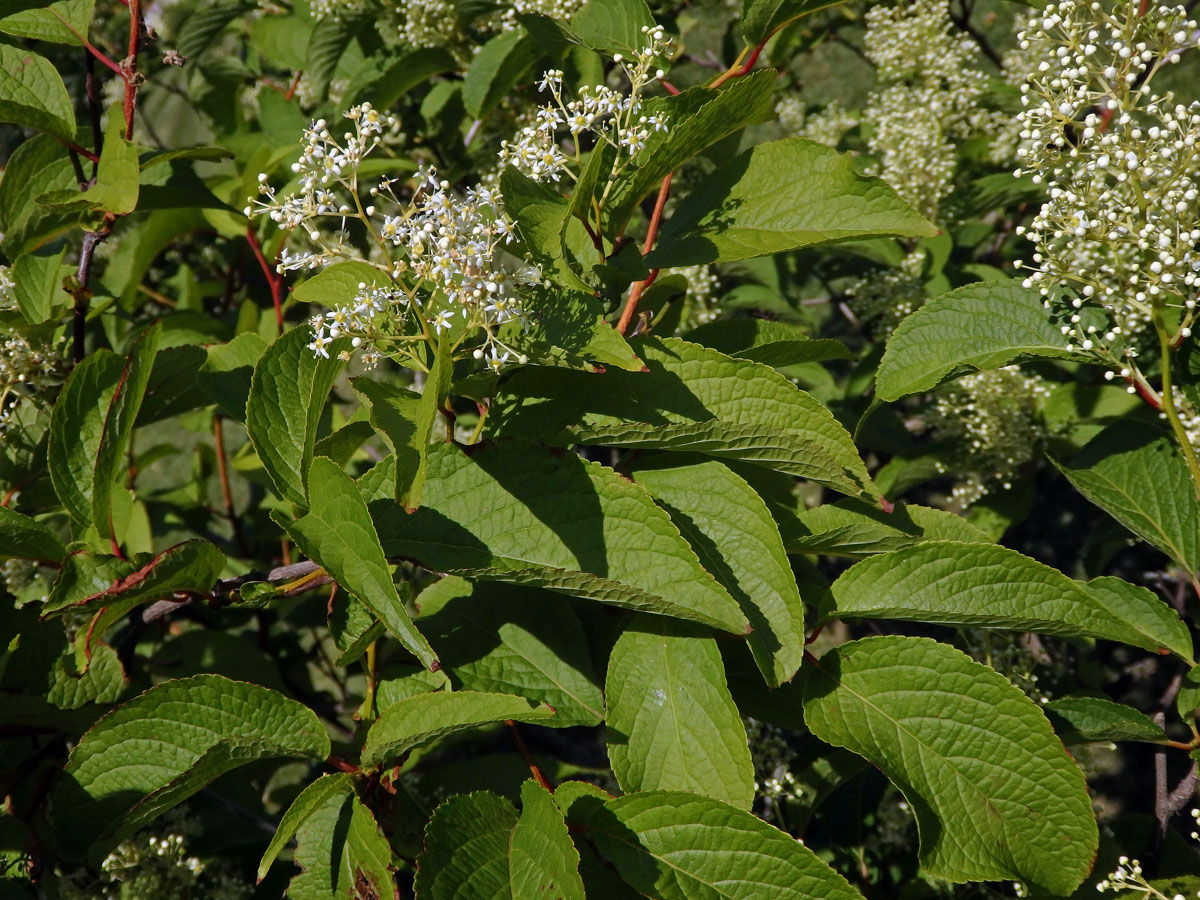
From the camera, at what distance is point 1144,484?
6.84 feet

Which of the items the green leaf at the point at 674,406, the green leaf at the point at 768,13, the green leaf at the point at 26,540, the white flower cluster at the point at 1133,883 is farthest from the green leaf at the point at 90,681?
the white flower cluster at the point at 1133,883

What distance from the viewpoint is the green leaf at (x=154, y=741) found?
172 cm

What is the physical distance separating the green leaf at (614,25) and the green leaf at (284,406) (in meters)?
0.90

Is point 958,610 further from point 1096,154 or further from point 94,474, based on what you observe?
point 94,474

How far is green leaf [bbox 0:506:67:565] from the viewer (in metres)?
1.88

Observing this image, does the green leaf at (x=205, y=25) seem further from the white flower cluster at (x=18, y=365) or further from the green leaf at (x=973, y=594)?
the green leaf at (x=973, y=594)

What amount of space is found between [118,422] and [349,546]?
0.81 meters

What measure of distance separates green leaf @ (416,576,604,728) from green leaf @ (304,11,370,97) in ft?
7.40

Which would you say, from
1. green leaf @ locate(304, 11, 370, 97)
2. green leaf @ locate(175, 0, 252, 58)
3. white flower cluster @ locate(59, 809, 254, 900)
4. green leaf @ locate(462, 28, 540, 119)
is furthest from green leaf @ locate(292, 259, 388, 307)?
green leaf @ locate(175, 0, 252, 58)

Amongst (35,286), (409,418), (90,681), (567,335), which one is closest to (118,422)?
(90,681)

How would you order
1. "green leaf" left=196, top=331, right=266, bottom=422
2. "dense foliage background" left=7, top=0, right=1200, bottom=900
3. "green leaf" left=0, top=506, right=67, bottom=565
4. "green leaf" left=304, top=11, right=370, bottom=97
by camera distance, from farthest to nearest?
1. "green leaf" left=304, top=11, right=370, bottom=97
2. "green leaf" left=196, top=331, right=266, bottom=422
3. "green leaf" left=0, top=506, right=67, bottom=565
4. "dense foliage background" left=7, top=0, right=1200, bottom=900

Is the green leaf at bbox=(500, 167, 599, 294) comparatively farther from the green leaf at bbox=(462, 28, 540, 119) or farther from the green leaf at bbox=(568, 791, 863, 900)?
the green leaf at bbox=(462, 28, 540, 119)

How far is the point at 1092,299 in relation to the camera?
208cm

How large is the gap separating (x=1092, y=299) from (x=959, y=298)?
1.14ft
